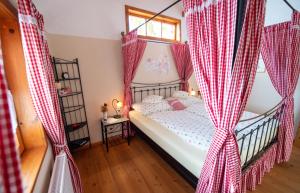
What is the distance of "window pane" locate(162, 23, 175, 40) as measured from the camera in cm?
381

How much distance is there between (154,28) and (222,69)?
2.97 m

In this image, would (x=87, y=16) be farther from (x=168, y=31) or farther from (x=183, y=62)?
(x=183, y=62)

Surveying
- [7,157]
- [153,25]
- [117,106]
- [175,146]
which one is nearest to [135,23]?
[153,25]

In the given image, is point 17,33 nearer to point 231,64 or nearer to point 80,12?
point 80,12

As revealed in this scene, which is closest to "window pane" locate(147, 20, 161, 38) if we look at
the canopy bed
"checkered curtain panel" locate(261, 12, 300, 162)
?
"checkered curtain panel" locate(261, 12, 300, 162)

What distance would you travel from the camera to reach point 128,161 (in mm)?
2639

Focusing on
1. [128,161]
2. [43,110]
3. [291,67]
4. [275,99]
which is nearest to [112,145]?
[128,161]

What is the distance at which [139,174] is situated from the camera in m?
2.32

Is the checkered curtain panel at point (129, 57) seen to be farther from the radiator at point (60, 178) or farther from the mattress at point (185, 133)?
the radiator at point (60, 178)

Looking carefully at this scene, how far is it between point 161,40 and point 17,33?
9.51ft

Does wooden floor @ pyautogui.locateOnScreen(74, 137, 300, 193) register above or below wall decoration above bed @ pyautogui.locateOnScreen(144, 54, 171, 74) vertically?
below

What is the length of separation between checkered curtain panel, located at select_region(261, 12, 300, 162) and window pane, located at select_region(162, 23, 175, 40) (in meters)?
2.17

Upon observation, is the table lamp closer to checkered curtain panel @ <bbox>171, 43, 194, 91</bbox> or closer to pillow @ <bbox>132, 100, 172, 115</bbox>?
pillow @ <bbox>132, 100, 172, 115</bbox>

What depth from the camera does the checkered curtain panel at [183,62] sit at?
3879 mm
